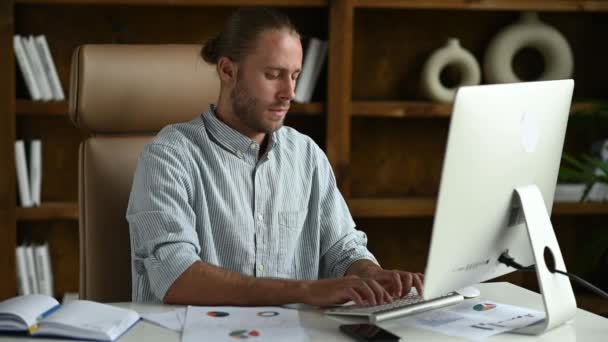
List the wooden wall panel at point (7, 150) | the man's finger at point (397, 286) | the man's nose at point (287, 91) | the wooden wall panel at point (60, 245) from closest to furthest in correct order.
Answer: the man's finger at point (397, 286) < the man's nose at point (287, 91) < the wooden wall panel at point (7, 150) < the wooden wall panel at point (60, 245)

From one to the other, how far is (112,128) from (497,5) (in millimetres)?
1673

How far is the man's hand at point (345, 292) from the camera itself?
1.36 metres

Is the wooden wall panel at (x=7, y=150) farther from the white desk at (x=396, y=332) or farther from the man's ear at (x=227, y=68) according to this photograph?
the white desk at (x=396, y=332)

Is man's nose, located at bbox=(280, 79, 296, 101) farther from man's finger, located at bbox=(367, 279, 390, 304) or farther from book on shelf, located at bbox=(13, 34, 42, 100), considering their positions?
book on shelf, located at bbox=(13, 34, 42, 100)

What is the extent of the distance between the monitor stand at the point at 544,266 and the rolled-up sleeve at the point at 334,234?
0.50m

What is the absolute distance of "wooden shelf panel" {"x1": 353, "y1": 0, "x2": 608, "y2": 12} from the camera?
2.98m

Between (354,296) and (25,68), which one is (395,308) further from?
(25,68)

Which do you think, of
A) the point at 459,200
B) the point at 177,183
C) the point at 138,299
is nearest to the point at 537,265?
the point at 459,200

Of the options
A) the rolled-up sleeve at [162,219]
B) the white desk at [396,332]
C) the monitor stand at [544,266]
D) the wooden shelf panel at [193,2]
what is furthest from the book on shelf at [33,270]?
the monitor stand at [544,266]

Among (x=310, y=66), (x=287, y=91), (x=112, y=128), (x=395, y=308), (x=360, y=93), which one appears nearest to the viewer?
(x=395, y=308)

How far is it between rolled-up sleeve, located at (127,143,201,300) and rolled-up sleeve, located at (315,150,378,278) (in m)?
0.32

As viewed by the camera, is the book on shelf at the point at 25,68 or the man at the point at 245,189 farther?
the book on shelf at the point at 25,68

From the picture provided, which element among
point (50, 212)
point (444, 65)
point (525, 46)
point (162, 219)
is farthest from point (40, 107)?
point (525, 46)

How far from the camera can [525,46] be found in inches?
126
